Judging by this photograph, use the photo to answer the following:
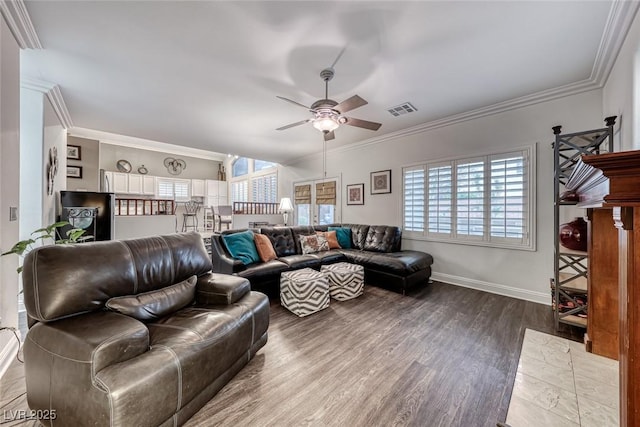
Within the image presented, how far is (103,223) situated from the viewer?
4.46m

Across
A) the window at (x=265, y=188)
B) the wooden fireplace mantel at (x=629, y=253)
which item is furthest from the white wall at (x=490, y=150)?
the window at (x=265, y=188)

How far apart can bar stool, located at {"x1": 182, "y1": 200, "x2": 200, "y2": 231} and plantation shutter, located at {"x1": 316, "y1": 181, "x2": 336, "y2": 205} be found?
13.9 ft

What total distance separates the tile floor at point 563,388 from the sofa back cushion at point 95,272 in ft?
8.46

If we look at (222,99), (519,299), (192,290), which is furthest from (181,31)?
(519,299)

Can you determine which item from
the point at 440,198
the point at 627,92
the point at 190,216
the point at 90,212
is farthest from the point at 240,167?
the point at 627,92

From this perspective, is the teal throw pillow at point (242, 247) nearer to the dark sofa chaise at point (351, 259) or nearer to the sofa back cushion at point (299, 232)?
the dark sofa chaise at point (351, 259)

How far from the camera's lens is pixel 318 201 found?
22.0 ft

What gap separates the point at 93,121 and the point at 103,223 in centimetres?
179

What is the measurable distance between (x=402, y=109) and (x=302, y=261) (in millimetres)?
2763

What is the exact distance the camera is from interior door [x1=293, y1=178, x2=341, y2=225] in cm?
627

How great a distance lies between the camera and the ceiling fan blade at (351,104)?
246 cm

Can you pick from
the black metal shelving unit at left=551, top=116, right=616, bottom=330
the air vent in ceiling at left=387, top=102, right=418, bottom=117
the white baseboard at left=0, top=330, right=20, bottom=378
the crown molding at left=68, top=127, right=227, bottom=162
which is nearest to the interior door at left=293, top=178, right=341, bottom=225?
the air vent in ceiling at left=387, top=102, right=418, bottom=117

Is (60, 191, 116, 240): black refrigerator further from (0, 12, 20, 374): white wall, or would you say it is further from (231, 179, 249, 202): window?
(231, 179, 249, 202): window

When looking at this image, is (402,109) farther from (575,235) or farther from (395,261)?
(575,235)
